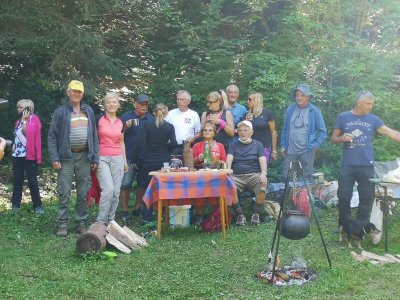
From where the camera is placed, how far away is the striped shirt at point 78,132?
618 cm

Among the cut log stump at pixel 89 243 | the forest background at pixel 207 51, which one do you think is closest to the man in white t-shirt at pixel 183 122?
the forest background at pixel 207 51

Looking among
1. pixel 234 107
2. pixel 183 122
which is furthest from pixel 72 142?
pixel 234 107

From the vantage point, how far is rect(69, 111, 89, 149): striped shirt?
618cm

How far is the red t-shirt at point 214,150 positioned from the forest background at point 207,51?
2099 mm

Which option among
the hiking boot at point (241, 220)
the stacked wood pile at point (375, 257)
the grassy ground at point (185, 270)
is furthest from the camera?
the hiking boot at point (241, 220)

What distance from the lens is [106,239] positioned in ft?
18.4

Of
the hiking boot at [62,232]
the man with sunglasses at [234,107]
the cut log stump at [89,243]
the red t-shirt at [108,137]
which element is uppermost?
the man with sunglasses at [234,107]

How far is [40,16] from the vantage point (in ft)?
28.0

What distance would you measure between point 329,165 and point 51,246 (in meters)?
5.22

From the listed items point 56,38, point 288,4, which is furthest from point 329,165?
point 56,38

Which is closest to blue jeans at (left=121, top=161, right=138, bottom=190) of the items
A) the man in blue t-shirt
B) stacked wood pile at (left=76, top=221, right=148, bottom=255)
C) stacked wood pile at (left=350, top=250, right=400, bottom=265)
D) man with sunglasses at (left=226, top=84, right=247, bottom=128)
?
stacked wood pile at (left=76, top=221, right=148, bottom=255)

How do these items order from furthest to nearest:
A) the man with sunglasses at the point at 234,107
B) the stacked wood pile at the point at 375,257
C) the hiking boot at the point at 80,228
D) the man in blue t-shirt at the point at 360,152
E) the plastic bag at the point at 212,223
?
the man with sunglasses at the point at 234,107, the plastic bag at the point at 212,223, the hiking boot at the point at 80,228, the man in blue t-shirt at the point at 360,152, the stacked wood pile at the point at 375,257

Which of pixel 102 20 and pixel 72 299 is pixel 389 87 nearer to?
pixel 102 20

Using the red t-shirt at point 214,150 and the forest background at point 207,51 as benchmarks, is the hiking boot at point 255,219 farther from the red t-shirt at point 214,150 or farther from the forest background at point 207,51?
the forest background at point 207,51
